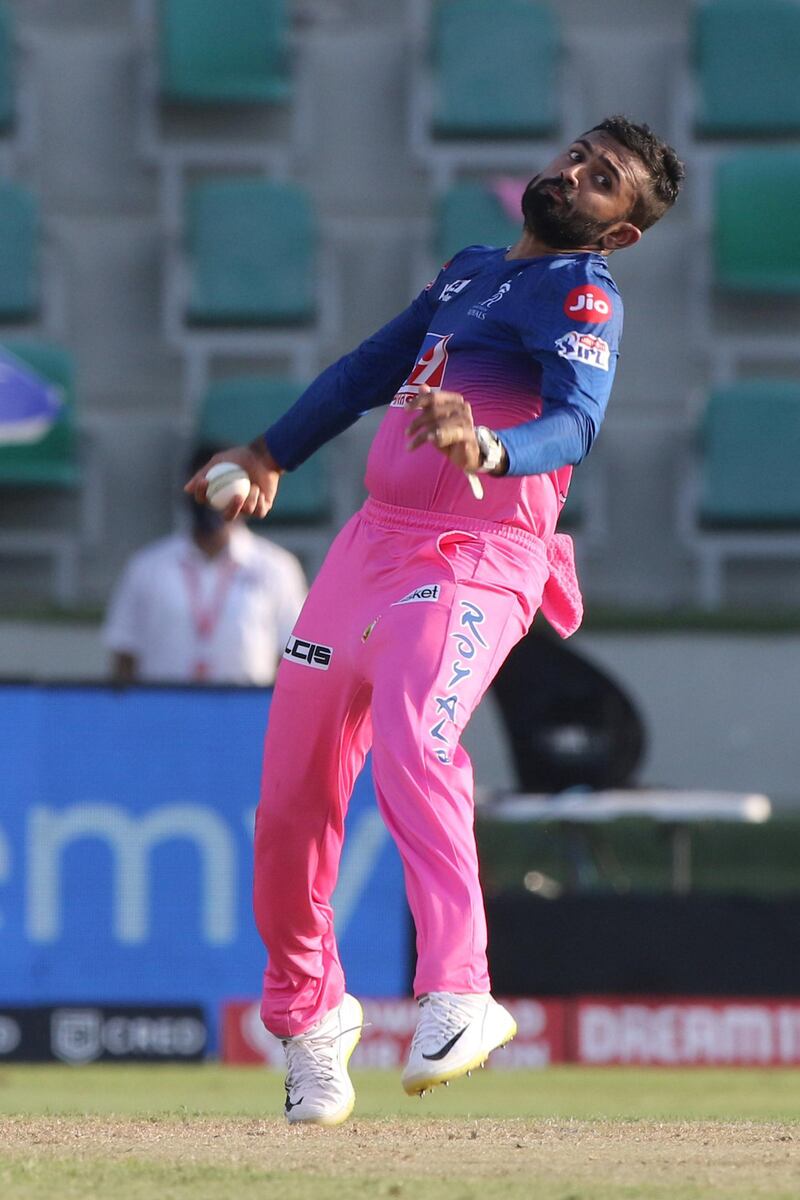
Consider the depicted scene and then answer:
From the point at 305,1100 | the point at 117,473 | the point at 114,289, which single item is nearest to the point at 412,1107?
the point at 305,1100

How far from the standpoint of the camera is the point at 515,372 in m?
3.94

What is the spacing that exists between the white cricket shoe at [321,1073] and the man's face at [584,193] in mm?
1667

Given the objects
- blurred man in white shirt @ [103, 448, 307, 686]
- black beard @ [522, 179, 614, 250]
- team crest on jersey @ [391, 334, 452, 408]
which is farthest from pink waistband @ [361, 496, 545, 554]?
blurred man in white shirt @ [103, 448, 307, 686]

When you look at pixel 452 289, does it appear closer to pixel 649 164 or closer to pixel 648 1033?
pixel 649 164

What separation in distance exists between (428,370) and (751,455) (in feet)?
22.8

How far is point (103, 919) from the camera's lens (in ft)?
23.8

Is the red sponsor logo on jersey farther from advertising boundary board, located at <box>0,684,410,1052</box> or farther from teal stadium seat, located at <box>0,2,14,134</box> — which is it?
teal stadium seat, located at <box>0,2,14,134</box>

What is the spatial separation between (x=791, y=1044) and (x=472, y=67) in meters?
6.11

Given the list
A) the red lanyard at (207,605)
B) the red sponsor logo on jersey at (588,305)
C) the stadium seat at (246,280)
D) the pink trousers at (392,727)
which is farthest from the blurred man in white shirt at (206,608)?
the red sponsor logo on jersey at (588,305)

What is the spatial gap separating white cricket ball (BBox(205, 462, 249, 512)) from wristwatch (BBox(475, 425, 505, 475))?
0.74 meters

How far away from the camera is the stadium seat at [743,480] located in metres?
10.7

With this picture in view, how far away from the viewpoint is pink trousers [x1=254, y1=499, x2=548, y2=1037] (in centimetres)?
374

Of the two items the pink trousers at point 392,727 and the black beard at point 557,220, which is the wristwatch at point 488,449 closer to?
the pink trousers at point 392,727

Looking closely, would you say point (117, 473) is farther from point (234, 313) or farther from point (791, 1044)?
point (791, 1044)
